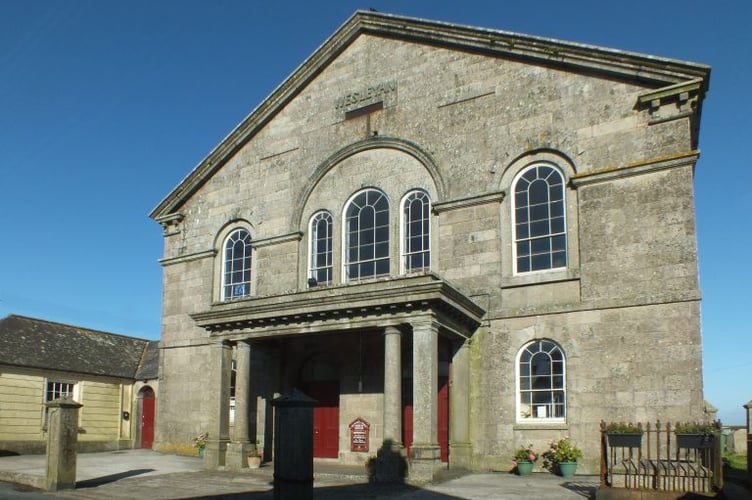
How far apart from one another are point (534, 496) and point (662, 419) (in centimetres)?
419

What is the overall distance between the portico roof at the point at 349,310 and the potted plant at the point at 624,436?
4821mm

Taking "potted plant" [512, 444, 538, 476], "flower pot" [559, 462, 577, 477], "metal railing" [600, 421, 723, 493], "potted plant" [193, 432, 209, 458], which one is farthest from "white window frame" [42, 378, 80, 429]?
"metal railing" [600, 421, 723, 493]

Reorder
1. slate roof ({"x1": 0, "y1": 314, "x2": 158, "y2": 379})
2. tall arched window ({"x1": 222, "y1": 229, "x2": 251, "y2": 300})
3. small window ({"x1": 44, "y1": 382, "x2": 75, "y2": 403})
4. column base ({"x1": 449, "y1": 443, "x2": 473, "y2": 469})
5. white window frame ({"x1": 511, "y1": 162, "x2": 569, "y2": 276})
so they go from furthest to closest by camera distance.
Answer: small window ({"x1": 44, "y1": 382, "x2": 75, "y2": 403}) → slate roof ({"x1": 0, "y1": 314, "x2": 158, "y2": 379}) → tall arched window ({"x1": 222, "y1": 229, "x2": 251, "y2": 300}) → white window frame ({"x1": 511, "y1": 162, "x2": 569, "y2": 276}) → column base ({"x1": 449, "y1": 443, "x2": 473, "y2": 469})

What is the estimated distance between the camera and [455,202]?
64.8ft

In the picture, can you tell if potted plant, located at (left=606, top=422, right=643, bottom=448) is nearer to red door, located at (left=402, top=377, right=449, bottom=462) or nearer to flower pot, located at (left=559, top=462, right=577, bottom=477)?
flower pot, located at (left=559, top=462, right=577, bottom=477)

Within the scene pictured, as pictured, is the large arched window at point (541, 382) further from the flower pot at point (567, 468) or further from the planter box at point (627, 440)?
the planter box at point (627, 440)

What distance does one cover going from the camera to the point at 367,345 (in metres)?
20.6

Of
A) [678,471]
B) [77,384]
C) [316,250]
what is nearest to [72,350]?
[77,384]

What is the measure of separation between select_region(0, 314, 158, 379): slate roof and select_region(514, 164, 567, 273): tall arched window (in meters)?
17.1

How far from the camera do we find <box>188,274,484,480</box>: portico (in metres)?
16.5

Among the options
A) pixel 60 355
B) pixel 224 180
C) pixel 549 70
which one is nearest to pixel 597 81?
pixel 549 70

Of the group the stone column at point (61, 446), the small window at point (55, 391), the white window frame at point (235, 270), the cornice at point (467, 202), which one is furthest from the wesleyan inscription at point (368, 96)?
the small window at point (55, 391)

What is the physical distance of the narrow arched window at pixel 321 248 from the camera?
870 inches

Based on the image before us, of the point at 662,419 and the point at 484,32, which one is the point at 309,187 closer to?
the point at 484,32
